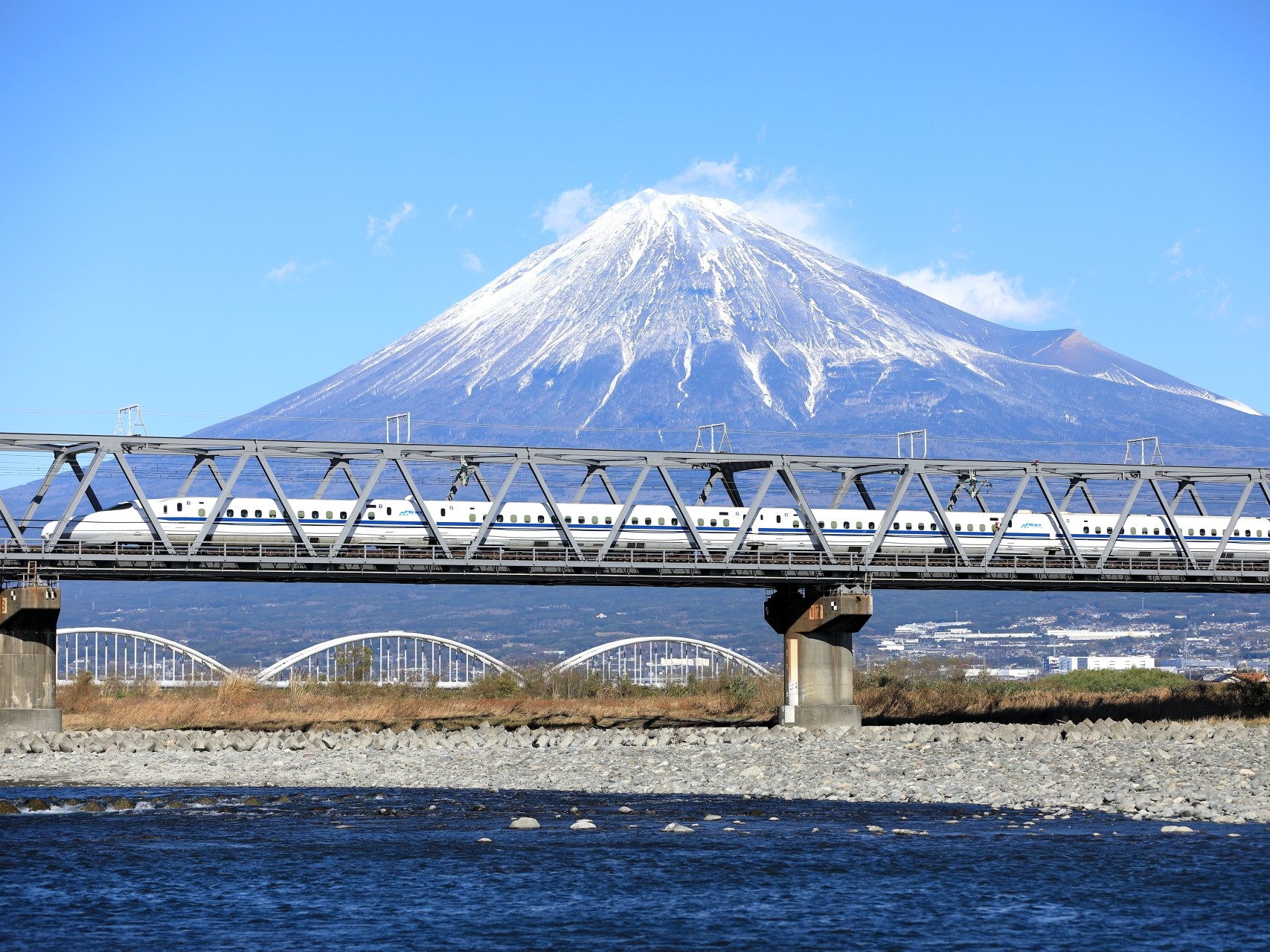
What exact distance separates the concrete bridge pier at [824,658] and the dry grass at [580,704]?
18.6ft

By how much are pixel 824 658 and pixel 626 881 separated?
41107 millimetres

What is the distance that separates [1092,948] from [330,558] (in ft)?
150

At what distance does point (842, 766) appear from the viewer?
171 ft

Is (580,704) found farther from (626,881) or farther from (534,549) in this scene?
(626,881)

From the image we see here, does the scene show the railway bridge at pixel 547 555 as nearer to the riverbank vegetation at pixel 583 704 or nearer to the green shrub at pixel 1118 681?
the riverbank vegetation at pixel 583 704

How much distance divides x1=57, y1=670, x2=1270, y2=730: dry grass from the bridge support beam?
7316 millimetres

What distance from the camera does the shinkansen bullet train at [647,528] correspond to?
260 ft

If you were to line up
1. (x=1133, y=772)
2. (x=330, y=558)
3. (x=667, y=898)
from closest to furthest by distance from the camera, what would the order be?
(x=667, y=898) → (x=1133, y=772) → (x=330, y=558)

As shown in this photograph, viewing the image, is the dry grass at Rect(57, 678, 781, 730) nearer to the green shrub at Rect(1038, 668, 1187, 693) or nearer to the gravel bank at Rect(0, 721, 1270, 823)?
the gravel bank at Rect(0, 721, 1270, 823)

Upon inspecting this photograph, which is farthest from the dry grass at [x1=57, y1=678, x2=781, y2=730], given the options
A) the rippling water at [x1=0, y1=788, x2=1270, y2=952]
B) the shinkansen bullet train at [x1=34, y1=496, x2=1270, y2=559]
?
the rippling water at [x1=0, y1=788, x2=1270, y2=952]

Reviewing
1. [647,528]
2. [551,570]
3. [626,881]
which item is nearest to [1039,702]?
[647,528]

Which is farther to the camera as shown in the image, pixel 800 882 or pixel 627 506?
pixel 627 506

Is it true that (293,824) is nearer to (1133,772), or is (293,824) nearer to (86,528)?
(1133,772)

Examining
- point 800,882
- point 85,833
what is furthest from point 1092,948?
point 85,833
